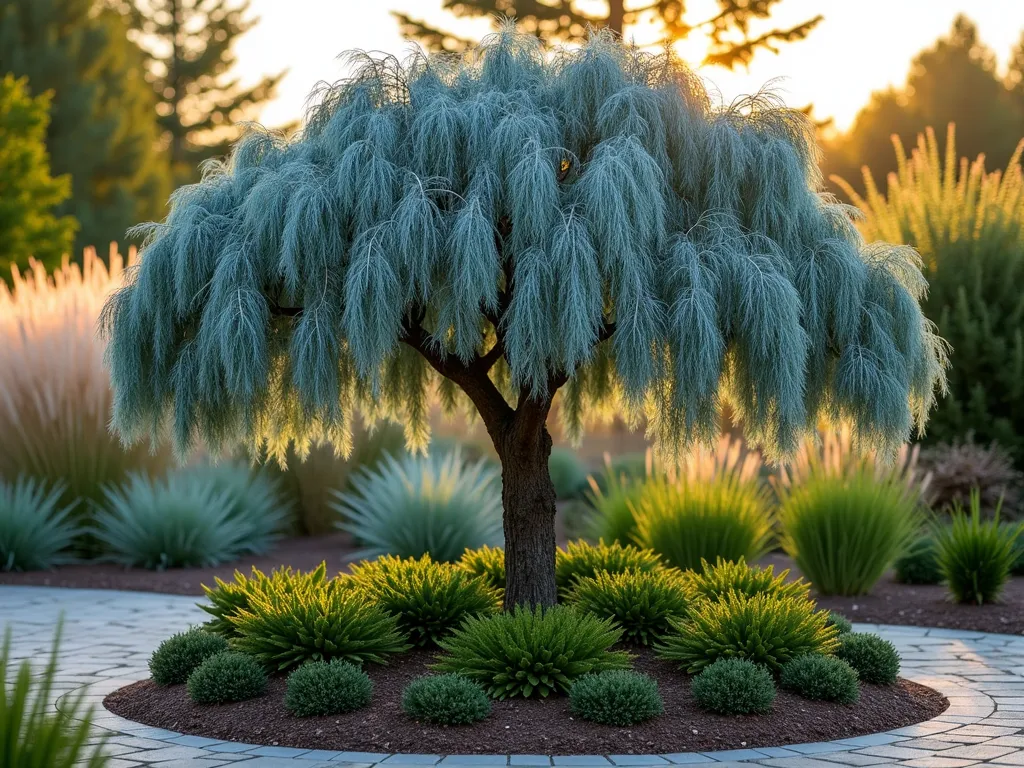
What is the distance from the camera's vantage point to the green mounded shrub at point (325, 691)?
561cm

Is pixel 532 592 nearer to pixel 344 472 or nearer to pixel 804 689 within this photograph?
pixel 804 689

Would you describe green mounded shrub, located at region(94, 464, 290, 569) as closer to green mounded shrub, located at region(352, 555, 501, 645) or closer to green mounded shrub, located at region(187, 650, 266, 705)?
green mounded shrub, located at region(352, 555, 501, 645)

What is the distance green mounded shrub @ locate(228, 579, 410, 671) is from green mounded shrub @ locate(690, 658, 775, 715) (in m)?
1.75

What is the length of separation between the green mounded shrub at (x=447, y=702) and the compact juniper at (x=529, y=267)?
48.7 inches

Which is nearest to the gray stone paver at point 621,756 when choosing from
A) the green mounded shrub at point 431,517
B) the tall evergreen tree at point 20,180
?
the green mounded shrub at point 431,517

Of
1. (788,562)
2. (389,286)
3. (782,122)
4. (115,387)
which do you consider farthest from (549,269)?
(788,562)

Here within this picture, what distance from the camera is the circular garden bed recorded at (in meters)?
5.40

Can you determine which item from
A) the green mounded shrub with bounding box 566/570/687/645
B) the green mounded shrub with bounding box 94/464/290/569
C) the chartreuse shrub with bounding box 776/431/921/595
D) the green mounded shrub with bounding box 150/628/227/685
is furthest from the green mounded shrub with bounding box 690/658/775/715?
the green mounded shrub with bounding box 94/464/290/569

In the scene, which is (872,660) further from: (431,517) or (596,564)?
(431,517)

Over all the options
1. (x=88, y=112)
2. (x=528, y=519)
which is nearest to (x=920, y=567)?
(x=528, y=519)

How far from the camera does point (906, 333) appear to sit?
6133 mm

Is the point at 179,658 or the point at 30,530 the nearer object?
the point at 179,658

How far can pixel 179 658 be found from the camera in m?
6.45

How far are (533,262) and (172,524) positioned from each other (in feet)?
26.2
